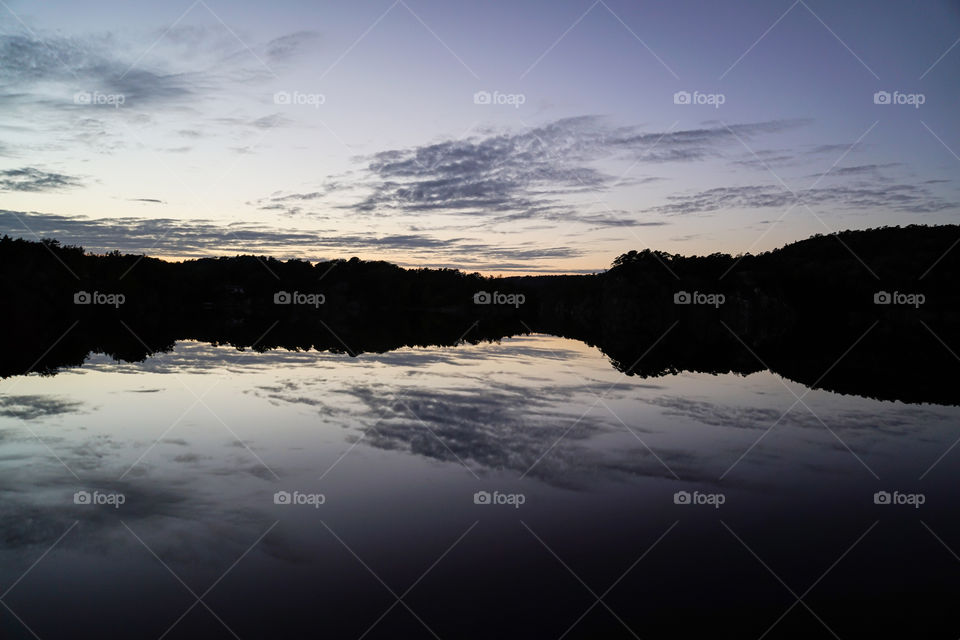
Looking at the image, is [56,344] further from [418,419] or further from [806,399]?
[806,399]

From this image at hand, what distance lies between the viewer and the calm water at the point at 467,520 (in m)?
7.57

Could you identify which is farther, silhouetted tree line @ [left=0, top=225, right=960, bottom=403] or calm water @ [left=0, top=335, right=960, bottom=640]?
silhouetted tree line @ [left=0, top=225, right=960, bottom=403]

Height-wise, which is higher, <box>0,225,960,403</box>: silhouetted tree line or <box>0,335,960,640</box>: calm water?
<box>0,225,960,403</box>: silhouetted tree line

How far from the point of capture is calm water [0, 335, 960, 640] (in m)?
7.57

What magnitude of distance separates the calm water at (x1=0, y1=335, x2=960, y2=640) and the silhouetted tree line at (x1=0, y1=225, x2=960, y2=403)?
1353cm

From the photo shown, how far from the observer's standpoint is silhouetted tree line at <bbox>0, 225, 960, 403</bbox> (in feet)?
123

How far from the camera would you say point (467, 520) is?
1056 cm

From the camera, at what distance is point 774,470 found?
14.0 meters

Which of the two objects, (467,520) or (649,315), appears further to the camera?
(649,315)

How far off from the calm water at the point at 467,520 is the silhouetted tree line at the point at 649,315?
13528 mm

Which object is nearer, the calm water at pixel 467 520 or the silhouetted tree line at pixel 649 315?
the calm water at pixel 467 520

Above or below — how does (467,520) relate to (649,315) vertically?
below

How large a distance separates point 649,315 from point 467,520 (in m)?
99.1

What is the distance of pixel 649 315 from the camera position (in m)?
105
